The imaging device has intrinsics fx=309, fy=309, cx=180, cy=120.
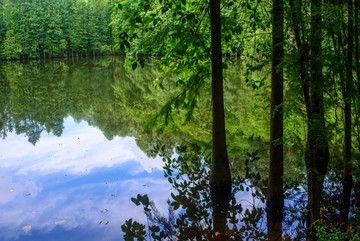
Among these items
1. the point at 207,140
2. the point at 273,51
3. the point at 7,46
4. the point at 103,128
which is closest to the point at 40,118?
the point at 103,128

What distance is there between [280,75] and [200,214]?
2988 mm

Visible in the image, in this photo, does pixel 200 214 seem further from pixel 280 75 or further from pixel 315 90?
pixel 315 90

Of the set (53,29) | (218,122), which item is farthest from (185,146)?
(53,29)

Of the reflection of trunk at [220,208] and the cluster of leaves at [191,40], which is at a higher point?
the cluster of leaves at [191,40]

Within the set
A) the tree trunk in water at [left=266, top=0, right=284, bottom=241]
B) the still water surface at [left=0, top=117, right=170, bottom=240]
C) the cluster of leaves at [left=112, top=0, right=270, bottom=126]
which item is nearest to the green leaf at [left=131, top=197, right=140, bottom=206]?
the still water surface at [left=0, top=117, right=170, bottom=240]

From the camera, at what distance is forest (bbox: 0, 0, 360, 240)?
A: 4188mm

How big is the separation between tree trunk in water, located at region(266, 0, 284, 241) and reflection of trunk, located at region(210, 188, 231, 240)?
0.80 metres

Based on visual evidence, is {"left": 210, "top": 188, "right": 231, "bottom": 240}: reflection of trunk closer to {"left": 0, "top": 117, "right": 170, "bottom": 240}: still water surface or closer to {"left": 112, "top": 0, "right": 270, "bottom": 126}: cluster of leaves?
{"left": 0, "top": 117, "right": 170, "bottom": 240}: still water surface

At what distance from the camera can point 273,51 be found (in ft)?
16.9

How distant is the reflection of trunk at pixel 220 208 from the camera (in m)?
5.38

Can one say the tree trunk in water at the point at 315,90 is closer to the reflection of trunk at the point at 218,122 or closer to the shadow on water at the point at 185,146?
the shadow on water at the point at 185,146

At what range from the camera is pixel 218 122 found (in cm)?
663

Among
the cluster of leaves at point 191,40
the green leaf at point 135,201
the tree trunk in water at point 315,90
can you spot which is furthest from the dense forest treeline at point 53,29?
the tree trunk in water at point 315,90

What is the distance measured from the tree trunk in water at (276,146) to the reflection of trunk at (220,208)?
31.5 inches
